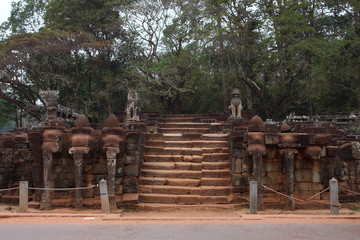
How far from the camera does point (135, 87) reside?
23.8 m

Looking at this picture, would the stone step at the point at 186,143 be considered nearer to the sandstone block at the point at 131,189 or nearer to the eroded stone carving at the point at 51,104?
the sandstone block at the point at 131,189

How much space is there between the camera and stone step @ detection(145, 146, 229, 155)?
11.9 meters

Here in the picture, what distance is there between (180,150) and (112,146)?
9.33 ft

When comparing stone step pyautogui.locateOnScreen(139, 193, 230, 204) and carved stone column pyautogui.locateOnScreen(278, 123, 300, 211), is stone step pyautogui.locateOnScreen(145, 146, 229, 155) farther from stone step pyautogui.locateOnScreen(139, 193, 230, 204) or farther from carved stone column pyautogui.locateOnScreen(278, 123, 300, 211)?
carved stone column pyautogui.locateOnScreen(278, 123, 300, 211)

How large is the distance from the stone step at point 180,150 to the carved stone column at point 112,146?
2192mm

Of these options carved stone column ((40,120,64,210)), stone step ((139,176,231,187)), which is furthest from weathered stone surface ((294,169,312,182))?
carved stone column ((40,120,64,210))

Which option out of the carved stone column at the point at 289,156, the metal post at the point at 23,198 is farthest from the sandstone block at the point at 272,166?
the metal post at the point at 23,198

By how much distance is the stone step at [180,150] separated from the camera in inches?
470

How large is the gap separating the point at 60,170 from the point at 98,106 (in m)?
15.4

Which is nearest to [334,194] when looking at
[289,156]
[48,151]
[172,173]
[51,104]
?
[289,156]

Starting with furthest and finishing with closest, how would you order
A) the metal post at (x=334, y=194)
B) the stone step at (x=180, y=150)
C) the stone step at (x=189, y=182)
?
1. the stone step at (x=180, y=150)
2. the stone step at (x=189, y=182)
3. the metal post at (x=334, y=194)

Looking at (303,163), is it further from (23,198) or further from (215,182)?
(23,198)

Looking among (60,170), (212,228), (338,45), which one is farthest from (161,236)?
(338,45)

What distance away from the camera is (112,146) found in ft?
32.3
